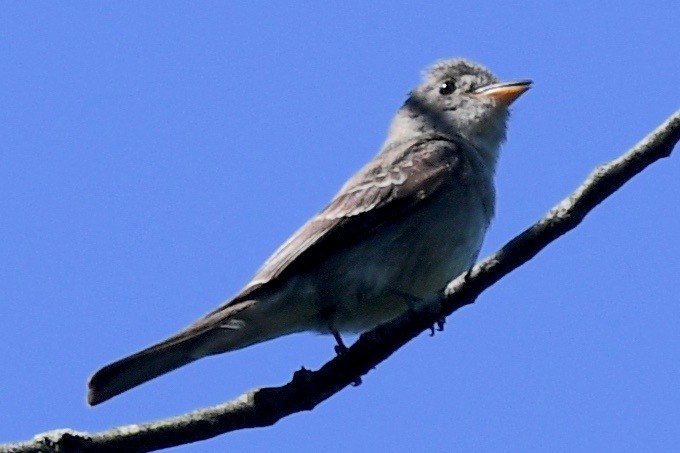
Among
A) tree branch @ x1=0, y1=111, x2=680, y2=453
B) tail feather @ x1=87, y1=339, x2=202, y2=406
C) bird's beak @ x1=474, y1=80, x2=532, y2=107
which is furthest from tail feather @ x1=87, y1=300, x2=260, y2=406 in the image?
bird's beak @ x1=474, y1=80, x2=532, y2=107

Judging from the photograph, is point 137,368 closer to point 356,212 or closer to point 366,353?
point 366,353

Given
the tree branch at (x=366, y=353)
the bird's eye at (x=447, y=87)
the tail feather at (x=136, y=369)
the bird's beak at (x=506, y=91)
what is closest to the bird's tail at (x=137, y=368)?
the tail feather at (x=136, y=369)

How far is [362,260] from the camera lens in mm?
7340

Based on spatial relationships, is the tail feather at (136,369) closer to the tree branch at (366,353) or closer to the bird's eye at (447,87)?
the tree branch at (366,353)

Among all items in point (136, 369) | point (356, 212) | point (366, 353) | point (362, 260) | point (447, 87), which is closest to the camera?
point (366, 353)

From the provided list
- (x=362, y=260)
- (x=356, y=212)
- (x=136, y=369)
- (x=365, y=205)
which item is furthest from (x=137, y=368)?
(x=365, y=205)

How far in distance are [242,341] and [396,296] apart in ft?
3.39

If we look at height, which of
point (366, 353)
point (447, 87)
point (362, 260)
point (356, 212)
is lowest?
point (366, 353)

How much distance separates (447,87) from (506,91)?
2.43 ft

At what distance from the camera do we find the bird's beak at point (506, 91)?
916 cm

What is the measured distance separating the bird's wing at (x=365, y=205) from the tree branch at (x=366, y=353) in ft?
4.63

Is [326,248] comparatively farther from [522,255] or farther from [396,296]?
[522,255]

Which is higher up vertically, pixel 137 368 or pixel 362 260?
pixel 362 260

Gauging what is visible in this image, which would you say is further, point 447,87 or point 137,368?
point 447,87
